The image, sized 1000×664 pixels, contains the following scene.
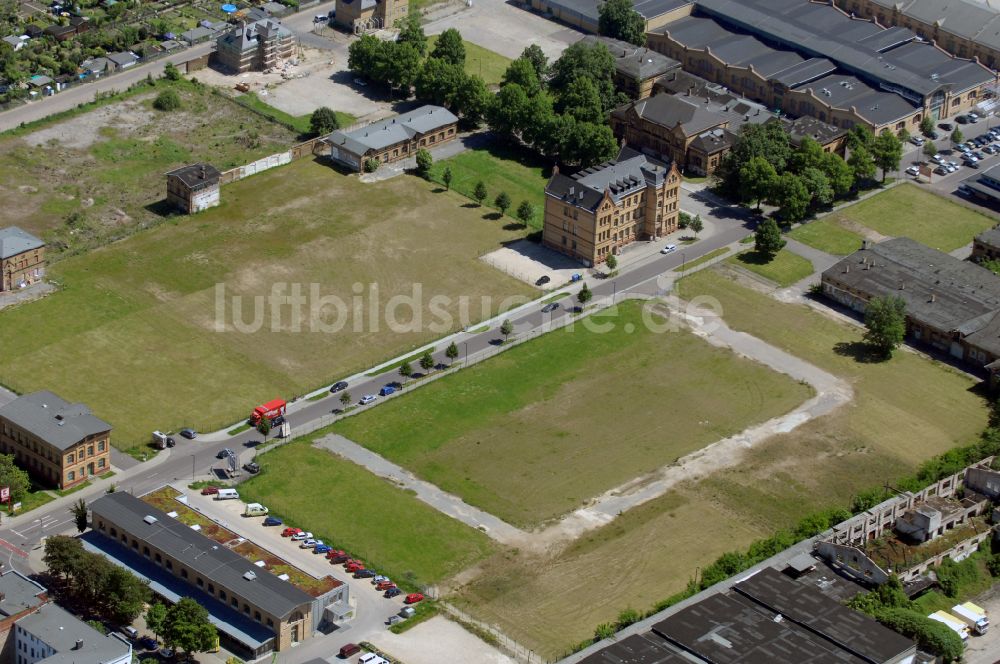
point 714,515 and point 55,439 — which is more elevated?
point 55,439

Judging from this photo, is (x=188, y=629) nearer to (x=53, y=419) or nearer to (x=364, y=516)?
(x=364, y=516)

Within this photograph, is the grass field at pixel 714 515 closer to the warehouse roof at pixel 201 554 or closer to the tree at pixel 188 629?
the warehouse roof at pixel 201 554

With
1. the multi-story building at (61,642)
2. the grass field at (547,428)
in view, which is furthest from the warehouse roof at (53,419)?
the grass field at (547,428)

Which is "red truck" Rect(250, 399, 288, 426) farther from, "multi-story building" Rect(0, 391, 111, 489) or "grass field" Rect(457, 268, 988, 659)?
"grass field" Rect(457, 268, 988, 659)

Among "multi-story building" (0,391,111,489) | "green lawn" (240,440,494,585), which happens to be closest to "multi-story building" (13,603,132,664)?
"multi-story building" (0,391,111,489)

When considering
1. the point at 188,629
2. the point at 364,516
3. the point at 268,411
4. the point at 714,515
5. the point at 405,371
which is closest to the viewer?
the point at 188,629

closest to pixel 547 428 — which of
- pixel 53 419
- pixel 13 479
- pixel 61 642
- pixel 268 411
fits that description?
pixel 268 411
